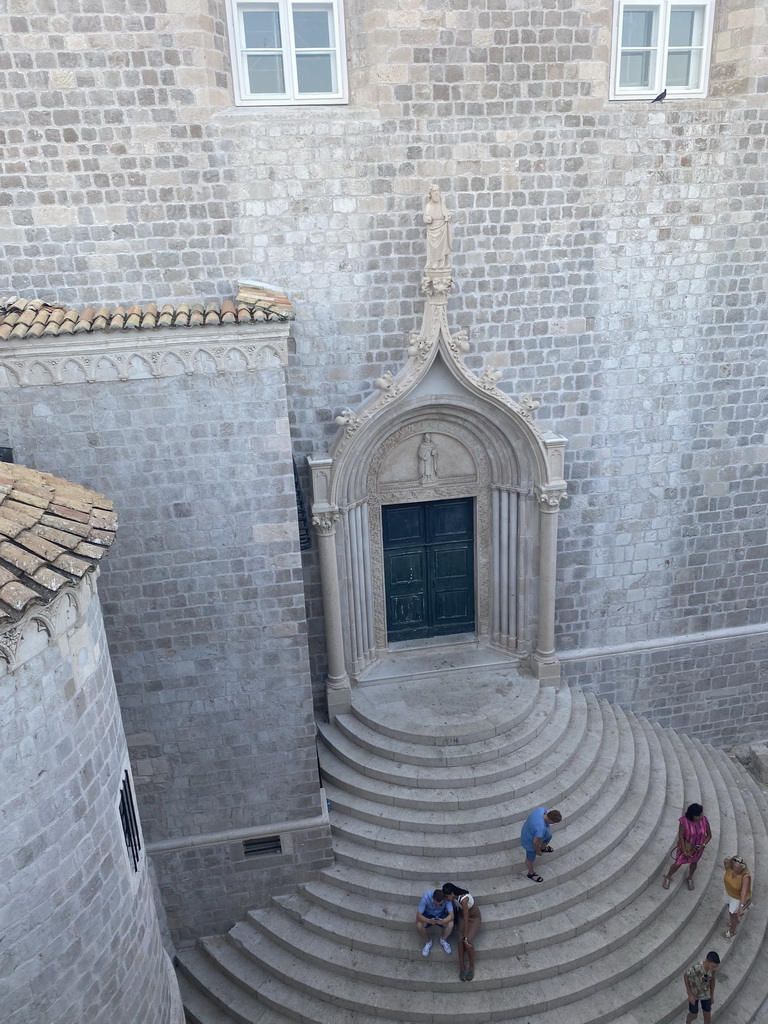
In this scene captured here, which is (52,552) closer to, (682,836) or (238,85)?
(238,85)

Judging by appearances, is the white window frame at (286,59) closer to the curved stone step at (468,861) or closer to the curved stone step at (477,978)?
the curved stone step at (468,861)

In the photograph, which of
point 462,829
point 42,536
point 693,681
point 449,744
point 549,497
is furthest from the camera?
point 693,681

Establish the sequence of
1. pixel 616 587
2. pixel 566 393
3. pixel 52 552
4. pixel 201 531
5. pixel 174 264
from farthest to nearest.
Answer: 1. pixel 616 587
2. pixel 566 393
3. pixel 174 264
4. pixel 201 531
5. pixel 52 552

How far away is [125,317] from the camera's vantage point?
6906 millimetres

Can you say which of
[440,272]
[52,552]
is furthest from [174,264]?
[52,552]

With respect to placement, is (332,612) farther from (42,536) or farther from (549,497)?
(42,536)

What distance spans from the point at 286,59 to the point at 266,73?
0.27m

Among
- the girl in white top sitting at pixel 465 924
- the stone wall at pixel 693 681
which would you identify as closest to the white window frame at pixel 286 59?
the stone wall at pixel 693 681

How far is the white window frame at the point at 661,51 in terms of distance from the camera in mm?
8633

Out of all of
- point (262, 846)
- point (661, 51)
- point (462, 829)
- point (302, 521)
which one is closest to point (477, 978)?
point (462, 829)

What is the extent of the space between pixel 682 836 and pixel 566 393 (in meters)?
5.57

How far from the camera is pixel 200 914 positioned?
8461 millimetres

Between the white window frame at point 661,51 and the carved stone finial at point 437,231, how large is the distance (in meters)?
2.67

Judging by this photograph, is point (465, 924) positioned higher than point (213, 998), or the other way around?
point (465, 924)
